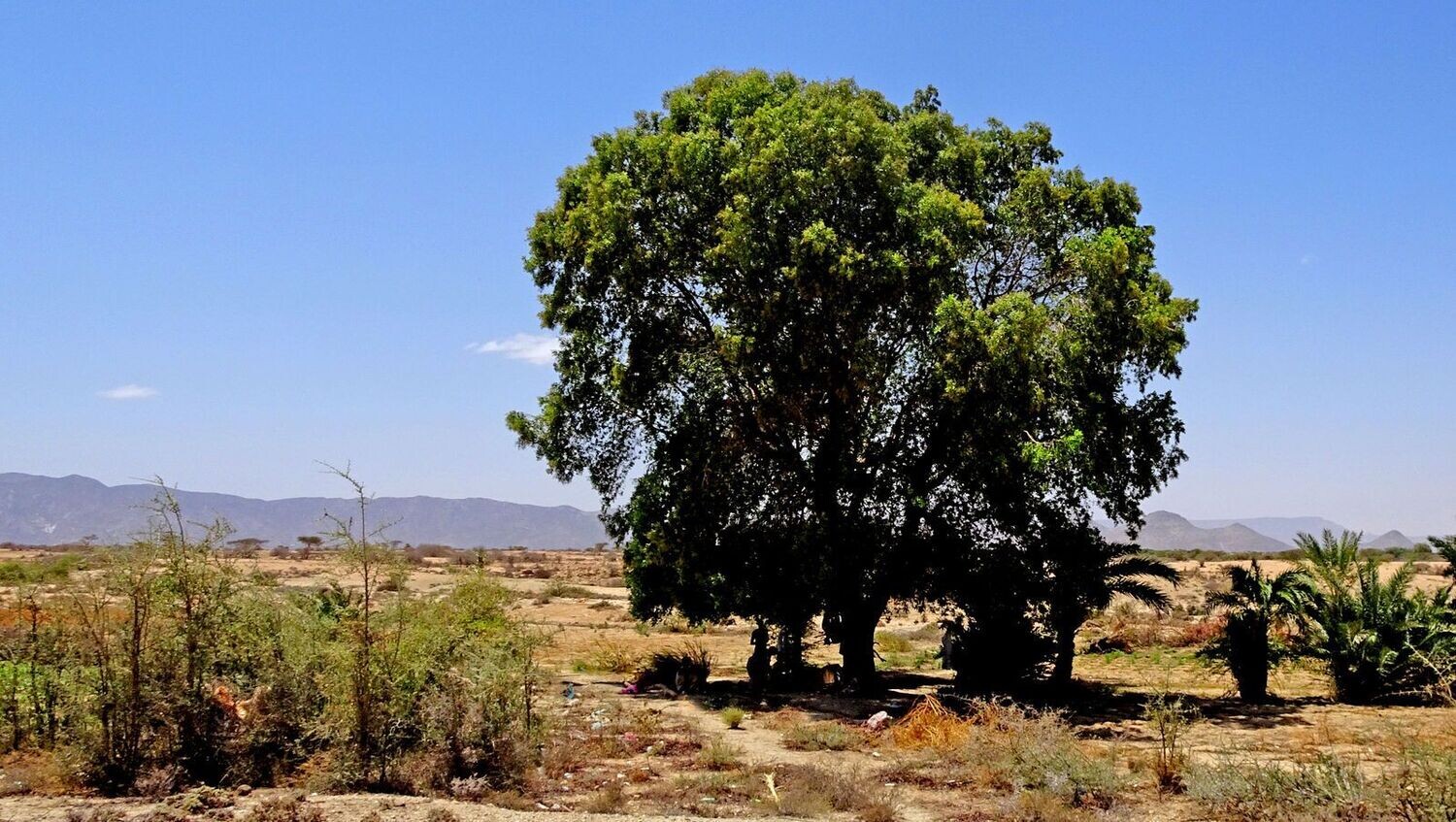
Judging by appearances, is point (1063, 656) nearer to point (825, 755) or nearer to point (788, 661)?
point (788, 661)

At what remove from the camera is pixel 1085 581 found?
20203 mm

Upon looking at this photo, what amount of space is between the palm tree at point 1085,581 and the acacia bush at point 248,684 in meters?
11.5

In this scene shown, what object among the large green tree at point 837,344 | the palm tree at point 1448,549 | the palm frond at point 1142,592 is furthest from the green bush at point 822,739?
the palm tree at point 1448,549

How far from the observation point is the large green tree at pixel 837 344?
59.5 ft

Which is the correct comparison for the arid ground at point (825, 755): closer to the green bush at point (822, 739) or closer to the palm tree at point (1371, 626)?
the green bush at point (822, 739)

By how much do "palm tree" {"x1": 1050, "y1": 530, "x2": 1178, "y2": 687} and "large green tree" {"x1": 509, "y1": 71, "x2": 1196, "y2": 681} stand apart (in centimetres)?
93

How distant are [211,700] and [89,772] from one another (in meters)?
1.36

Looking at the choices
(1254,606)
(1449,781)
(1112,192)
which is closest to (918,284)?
(1112,192)

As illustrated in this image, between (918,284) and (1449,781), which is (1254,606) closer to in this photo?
(918,284)

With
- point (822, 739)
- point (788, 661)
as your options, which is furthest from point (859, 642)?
point (822, 739)

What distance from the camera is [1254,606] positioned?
2012 centimetres

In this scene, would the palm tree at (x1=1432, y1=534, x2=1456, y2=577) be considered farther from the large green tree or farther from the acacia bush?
the acacia bush

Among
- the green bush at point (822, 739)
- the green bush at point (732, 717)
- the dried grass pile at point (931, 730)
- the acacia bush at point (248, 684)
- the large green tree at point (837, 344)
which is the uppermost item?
the large green tree at point (837, 344)

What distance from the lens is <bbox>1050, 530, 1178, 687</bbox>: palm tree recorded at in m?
20.0
